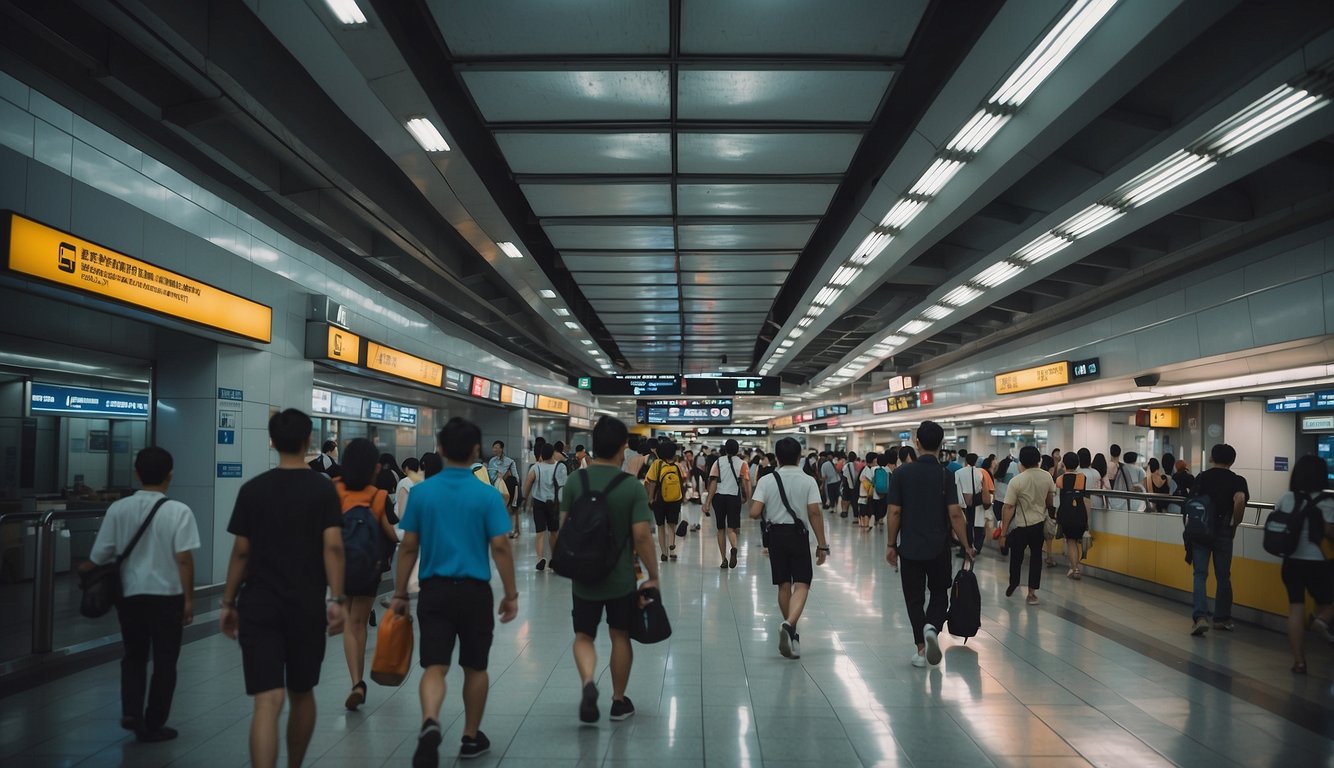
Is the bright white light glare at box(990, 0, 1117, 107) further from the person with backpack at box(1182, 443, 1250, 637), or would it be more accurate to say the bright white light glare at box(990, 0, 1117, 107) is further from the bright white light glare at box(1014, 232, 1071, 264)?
the person with backpack at box(1182, 443, 1250, 637)

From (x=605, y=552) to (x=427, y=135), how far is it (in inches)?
154

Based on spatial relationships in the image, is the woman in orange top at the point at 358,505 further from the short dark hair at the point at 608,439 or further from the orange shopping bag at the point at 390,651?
the short dark hair at the point at 608,439

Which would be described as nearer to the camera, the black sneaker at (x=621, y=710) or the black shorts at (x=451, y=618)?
the black shorts at (x=451, y=618)

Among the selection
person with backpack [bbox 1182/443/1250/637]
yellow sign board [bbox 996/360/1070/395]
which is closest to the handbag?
person with backpack [bbox 1182/443/1250/637]

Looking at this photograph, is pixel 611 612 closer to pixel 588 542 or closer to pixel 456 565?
pixel 588 542

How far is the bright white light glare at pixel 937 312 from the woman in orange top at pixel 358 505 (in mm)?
10023

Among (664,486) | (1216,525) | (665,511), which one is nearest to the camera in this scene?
(1216,525)

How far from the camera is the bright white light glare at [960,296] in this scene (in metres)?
11.7

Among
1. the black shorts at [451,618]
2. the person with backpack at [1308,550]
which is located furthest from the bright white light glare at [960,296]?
the black shorts at [451,618]

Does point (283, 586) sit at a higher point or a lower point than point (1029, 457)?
lower

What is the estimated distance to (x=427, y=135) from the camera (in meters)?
6.51

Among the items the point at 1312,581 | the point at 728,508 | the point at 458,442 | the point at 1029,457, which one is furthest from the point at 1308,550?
the point at 728,508

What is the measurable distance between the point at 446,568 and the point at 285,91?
454 cm

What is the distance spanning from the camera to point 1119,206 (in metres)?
7.57
